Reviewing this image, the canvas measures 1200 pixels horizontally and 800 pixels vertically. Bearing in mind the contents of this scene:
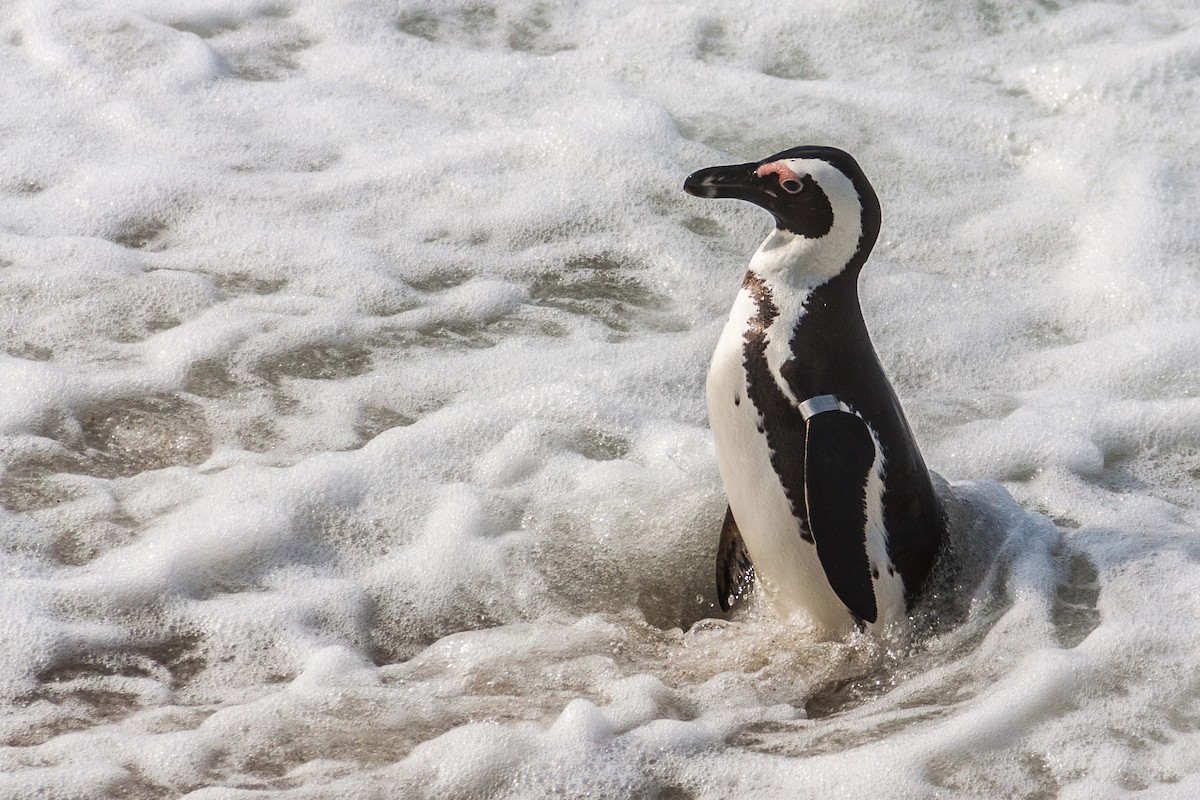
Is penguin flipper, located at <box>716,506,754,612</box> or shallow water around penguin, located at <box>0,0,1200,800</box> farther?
penguin flipper, located at <box>716,506,754,612</box>

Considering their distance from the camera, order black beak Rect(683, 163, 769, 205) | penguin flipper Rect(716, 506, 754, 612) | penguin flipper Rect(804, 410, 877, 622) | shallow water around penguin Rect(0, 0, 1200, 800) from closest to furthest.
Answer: shallow water around penguin Rect(0, 0, 1200, 800) < penguin flipper Rect(804, 410, 877, 622) < black beak Rect(683, 163, 769, 205) < penguin flipper Rect(716, 506, 754, 612)

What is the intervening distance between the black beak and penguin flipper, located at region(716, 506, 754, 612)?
72 centimetres

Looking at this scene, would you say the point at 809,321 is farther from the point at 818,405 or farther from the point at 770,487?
the point at 770,487

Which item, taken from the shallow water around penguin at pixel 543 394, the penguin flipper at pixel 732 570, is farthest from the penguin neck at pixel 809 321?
the shallow water around penguin at pixel 543 394

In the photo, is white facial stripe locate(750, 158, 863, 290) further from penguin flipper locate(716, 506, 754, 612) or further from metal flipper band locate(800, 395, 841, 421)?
penguin flipper locate(716, 506, 754, 612)

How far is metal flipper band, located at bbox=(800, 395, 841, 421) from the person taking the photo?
2.80 metres

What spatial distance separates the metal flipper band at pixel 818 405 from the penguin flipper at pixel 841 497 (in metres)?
0.01

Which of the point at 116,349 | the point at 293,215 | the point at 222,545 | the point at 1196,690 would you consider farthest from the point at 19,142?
the point at 1196,690

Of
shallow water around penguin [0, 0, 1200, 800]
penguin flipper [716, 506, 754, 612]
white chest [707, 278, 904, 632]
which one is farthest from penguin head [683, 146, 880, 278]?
shallow water around penguin [0, 0, 1200, 800]

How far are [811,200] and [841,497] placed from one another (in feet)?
2.04

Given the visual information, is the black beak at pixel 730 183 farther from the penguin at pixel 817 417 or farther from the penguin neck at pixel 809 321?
the penguin neck at pixel 809 321

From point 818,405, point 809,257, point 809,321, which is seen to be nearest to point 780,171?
point 809,257

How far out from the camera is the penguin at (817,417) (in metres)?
2.81

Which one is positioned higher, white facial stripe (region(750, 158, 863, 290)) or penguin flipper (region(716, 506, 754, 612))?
white facial stripe (region(750, 158, 863, 290))
